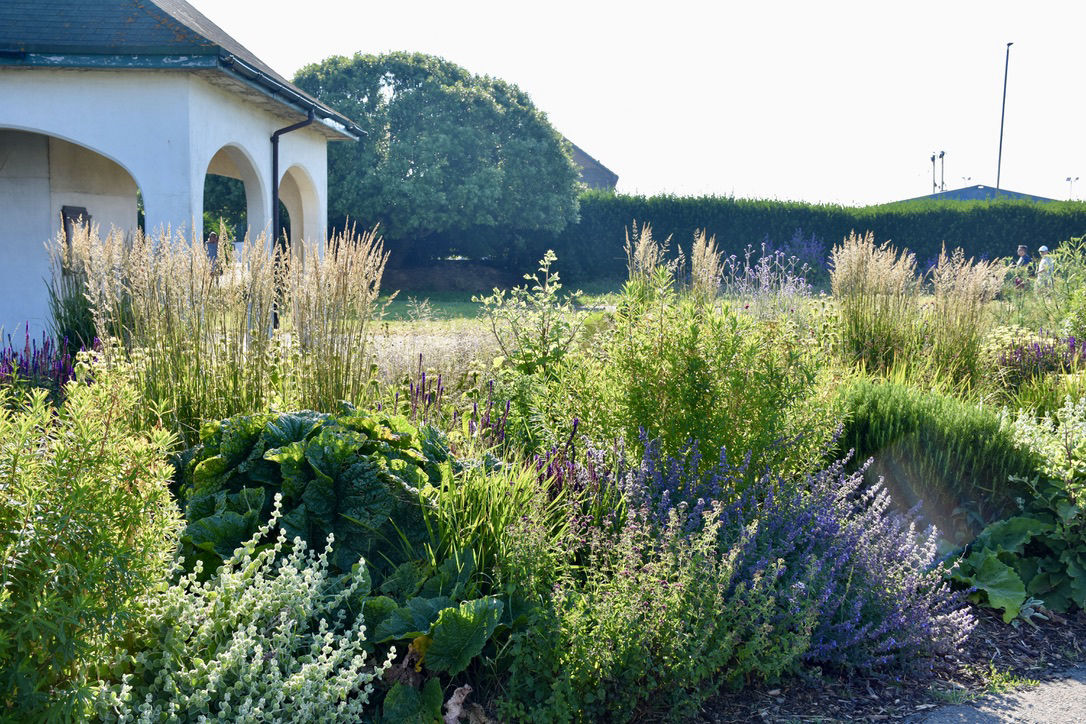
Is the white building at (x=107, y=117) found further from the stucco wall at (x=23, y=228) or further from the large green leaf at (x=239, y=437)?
the large green leaf at (x=239, y=437)

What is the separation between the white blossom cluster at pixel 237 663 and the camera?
2357 millimetres

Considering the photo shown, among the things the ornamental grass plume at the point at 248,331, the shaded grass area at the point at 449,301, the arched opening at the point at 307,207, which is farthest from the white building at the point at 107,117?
the shaded grass area at the point at 449,301

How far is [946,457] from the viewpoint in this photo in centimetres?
509

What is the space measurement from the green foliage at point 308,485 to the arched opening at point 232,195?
8.99 m

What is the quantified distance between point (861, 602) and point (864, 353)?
414 cm

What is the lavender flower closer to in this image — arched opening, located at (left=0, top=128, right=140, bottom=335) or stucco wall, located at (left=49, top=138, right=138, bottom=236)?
arched opening, located at (left=0, top=128, right=140, bottom=335)

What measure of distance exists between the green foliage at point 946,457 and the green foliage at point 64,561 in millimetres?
3998

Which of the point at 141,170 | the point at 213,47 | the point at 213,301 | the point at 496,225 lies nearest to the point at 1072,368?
the point at 213,301

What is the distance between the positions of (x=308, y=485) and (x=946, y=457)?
3.74 meters

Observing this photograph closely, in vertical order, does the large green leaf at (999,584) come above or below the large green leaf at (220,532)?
below

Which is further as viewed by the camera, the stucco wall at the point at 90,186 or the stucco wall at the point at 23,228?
the stucco wall at the point at 90,186

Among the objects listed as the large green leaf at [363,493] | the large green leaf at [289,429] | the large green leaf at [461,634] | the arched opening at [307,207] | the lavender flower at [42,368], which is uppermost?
the arched opening at [307,207]

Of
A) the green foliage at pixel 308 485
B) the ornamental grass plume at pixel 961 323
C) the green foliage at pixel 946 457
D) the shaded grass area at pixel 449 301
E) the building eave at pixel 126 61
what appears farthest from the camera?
the shaded grass area at pixel 449 301

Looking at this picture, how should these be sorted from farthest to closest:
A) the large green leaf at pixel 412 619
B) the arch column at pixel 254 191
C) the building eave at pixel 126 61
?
the arch column at pixel 254 191 → the building eave at pixel 126 61 → the large green leaf at pixel 412 619
